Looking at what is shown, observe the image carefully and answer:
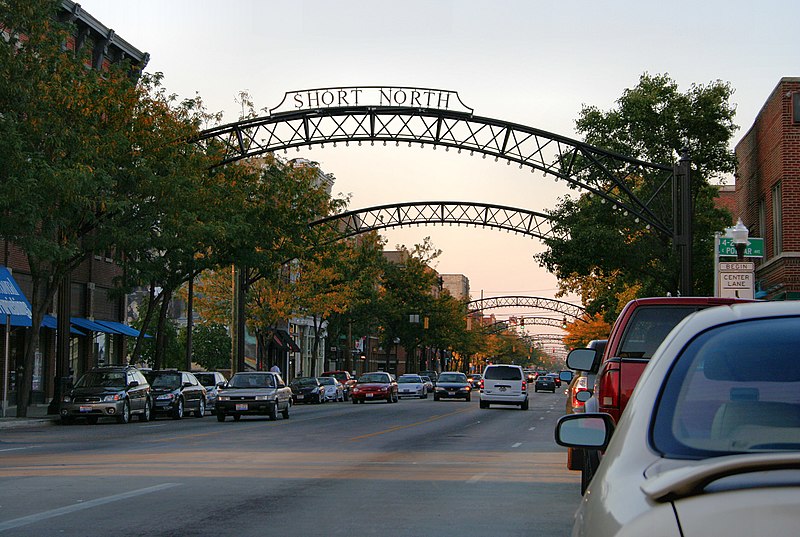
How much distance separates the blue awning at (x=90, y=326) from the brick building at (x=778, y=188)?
2672 cm

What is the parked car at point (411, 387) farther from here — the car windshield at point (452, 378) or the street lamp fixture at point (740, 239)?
the street lamp fixture at point (740, 239)

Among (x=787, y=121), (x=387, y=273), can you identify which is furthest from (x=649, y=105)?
(x=387, y=273)

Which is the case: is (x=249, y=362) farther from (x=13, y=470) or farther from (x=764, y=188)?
(x=13, y=470)

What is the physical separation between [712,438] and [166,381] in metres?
37.3

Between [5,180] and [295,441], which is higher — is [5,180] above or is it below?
above

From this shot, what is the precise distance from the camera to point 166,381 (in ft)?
130

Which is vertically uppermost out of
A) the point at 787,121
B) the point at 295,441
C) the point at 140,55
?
the point at 140,55

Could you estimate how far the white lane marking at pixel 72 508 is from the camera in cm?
1100

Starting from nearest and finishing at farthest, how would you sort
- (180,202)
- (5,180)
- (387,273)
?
(5,180)
(180,202)
(387,273)

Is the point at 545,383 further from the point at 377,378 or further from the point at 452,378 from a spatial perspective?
the point at 377,378

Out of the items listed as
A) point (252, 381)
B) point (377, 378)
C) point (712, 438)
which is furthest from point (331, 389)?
point (712, 438)

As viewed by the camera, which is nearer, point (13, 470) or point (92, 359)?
point (13, 470)

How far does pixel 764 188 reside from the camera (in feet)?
123

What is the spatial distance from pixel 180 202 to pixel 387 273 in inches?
2354
